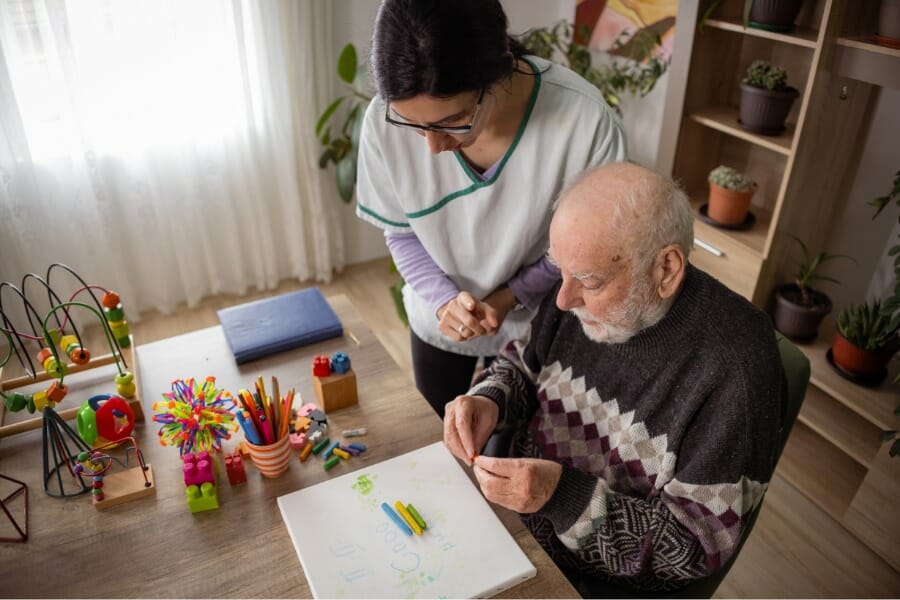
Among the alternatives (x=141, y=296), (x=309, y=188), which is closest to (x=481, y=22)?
(x=309, y=188)

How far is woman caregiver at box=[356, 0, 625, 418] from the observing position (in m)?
1.06

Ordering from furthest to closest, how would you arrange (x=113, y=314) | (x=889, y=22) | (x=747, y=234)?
(x=747, y=234) → (x=889, y=22) → (x=113, y=314)

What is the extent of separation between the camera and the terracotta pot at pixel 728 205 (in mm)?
2389

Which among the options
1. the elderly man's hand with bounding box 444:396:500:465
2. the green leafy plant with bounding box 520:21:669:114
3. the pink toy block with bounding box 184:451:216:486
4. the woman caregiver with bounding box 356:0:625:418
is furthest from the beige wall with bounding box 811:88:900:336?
the pink toy block with bounding box 184:451:216:486

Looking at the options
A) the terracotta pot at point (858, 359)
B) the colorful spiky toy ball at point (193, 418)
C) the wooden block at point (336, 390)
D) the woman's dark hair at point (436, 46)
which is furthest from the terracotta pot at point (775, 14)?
the colorful spiky toy ball at point (193, 418)

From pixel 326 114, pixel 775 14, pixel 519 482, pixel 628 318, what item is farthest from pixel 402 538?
pixel 326 114

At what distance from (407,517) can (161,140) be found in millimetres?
2384

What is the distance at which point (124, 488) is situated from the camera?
1.18 metres

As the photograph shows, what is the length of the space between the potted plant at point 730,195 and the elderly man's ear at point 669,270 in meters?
1.43

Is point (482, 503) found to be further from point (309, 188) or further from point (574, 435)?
point (309, 188)

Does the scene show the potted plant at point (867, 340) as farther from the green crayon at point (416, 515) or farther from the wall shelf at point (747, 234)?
the green crayon at point (416, 515)

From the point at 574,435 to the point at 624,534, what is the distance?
0.25 metres

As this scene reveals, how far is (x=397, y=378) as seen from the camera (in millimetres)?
1464

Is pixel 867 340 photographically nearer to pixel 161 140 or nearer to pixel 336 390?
pixel 336 390
